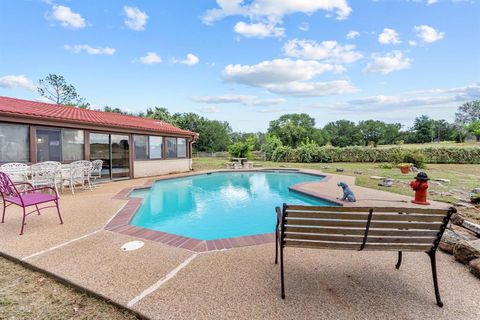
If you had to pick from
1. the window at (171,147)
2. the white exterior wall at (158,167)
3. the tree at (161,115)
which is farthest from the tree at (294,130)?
the window at (171,147)

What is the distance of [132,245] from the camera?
3.45 meters

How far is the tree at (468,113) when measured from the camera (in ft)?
200

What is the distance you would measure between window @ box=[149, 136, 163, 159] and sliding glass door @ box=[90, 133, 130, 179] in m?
1.36

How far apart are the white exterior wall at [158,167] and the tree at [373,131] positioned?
52.1m

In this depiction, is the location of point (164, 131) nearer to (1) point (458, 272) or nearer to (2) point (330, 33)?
(2) point (330, 33)

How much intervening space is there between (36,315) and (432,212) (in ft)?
12.1

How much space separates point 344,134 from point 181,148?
50.5 meters

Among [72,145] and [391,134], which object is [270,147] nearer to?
[72,145]

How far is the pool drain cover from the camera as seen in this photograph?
11.0ft

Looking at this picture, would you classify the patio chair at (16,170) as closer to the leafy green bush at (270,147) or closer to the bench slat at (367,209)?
the bench slat at (367,209)

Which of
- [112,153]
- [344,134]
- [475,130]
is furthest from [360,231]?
[344,134]

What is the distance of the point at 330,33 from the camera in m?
13.4

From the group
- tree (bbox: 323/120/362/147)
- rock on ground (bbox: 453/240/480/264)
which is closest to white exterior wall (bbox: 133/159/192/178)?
rock on ground (bbox: 453/240/480/264)

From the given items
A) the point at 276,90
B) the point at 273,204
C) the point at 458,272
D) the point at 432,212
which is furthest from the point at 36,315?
the point at 276,90
